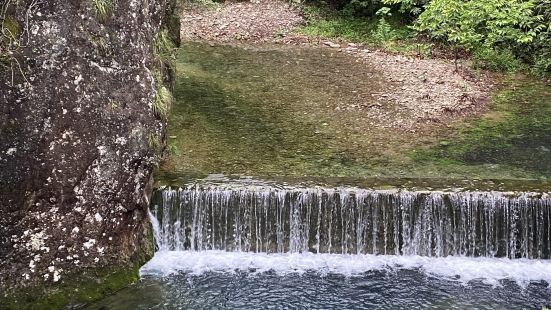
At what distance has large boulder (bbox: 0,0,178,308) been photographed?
529 centimetres

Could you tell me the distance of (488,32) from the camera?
12.2 m

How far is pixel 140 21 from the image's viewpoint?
594 cm

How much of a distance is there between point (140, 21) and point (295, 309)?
132 inches

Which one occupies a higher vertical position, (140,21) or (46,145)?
(140,21)

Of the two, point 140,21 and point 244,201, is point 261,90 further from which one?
point 140,21

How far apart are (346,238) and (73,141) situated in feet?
11.0

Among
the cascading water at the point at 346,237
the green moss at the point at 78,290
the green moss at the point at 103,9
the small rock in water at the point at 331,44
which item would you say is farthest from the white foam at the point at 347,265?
the small rock in water at the point at 331,44

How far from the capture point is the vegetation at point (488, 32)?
11.0 metres

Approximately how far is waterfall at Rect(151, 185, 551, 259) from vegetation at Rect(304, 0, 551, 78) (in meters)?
5.32

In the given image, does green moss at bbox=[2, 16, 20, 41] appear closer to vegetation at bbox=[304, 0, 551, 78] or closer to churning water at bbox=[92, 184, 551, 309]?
churning water at bbox=[92, 184, 551, 309]

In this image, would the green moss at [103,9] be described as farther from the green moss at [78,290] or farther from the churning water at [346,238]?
the green moss at [78,290]

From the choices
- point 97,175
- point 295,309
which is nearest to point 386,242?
point 295,309

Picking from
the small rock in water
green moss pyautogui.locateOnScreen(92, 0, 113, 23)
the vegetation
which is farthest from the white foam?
the small rock in water

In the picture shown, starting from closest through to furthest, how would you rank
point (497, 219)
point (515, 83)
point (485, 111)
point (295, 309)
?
point (295, 309) → point (497, 219) → point (485, 111) → point (515, 83)
